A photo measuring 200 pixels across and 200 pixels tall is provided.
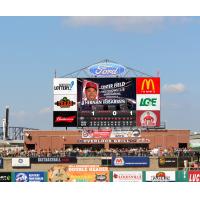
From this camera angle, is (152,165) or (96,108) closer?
(152,165)

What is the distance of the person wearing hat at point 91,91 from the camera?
53.1m

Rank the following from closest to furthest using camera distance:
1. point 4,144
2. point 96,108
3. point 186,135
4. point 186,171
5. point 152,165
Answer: point 186,171 → point 152,165 → point 96,108 → point 186,135 → point 4,144

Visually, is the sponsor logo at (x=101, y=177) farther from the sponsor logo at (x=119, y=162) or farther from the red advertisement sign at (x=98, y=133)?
the red advertisement sign at (x=98, y=133)

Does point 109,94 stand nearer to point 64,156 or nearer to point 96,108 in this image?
point 96,108

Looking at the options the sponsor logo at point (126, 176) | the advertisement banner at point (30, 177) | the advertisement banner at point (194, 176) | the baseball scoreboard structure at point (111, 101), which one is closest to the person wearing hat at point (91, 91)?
the baseball scoreboard structure at point (111, 101)

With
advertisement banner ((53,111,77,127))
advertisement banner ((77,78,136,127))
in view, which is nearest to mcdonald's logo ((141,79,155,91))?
advertisement banner ((77,78,136,127))

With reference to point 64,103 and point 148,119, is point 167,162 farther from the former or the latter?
point 64,103

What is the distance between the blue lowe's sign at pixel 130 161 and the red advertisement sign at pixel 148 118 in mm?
5896

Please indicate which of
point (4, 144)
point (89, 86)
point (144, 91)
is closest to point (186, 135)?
point (144, 91)

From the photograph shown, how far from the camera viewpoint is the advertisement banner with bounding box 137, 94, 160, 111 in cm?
5294

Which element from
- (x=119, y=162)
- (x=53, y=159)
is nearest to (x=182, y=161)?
(x=119, y=162)

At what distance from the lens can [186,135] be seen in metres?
56.9

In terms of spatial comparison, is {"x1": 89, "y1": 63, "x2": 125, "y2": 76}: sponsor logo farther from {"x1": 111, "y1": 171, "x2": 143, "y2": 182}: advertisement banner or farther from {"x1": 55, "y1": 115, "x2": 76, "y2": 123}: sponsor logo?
{"x1": 111, "y1": 171, "x2": 143, "y2": 182}: advertisement banner

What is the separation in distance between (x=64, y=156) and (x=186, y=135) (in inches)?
549
